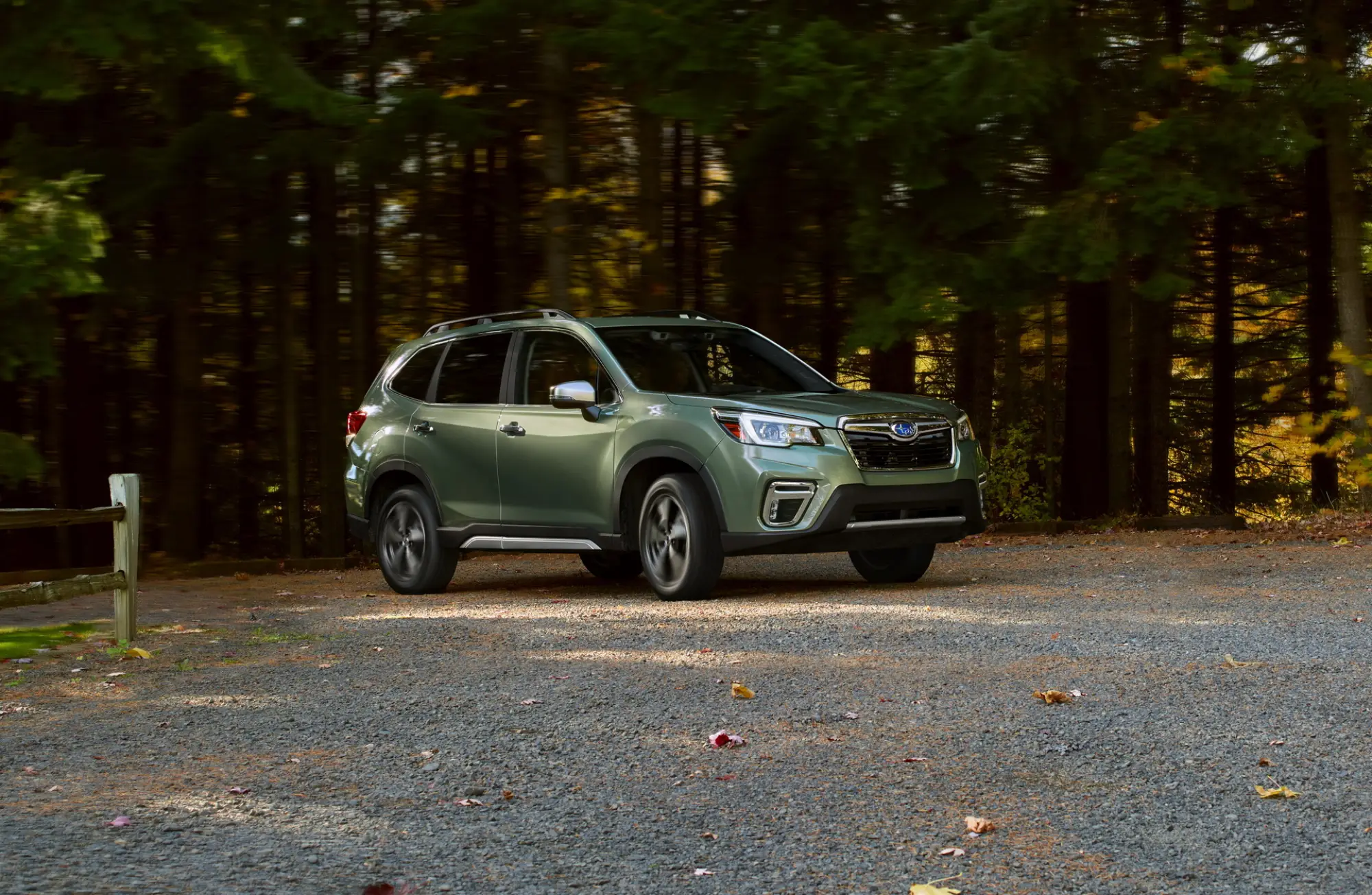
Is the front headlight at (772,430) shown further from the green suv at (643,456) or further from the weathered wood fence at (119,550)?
the weathered wood fence at (119,550)

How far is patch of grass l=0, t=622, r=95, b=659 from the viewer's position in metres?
9.43

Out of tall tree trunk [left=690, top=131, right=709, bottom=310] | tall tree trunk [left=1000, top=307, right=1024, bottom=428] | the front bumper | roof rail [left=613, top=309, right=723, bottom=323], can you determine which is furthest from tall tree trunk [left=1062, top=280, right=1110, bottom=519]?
the front bumper

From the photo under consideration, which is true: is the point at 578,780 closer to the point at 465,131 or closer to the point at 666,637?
the point at 666,637

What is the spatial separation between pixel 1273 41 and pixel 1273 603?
29.9 ft

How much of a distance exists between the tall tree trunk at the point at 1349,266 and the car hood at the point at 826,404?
7484 mm

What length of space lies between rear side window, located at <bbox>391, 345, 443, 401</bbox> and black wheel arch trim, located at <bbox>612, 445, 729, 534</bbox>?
91.5 inches

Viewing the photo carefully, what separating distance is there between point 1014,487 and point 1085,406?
2949 millimetres

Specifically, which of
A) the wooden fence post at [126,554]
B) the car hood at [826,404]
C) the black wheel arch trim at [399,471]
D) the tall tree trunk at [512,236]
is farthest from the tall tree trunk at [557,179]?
the wooden fence post at [126,554]

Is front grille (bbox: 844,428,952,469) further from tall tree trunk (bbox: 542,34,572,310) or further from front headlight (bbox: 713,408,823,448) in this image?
tall tree trunk (bbox: 542,34,572,310)

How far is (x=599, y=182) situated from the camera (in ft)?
65.4

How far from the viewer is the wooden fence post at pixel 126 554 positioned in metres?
9.66

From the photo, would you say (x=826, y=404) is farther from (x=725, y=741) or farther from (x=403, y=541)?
(x=725, y=741)

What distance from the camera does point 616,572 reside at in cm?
1344

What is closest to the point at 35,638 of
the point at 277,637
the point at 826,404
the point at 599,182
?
the point at 277,637
